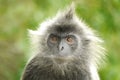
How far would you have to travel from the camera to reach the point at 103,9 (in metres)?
165

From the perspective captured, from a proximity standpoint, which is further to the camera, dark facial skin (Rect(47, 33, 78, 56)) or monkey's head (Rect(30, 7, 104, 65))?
monkey's head (Rect(30, 7, 104, 65))

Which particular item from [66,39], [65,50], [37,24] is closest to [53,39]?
[66,39]

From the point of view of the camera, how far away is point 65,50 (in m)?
164

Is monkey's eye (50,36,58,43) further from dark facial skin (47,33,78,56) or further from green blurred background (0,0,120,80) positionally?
green blurred background (0,0,120,80)

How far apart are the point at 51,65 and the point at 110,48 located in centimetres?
116

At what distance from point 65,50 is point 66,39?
285mm

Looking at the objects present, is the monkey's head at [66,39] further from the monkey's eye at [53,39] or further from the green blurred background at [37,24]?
the green blurred background at [37,24]

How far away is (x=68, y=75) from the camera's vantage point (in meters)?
165

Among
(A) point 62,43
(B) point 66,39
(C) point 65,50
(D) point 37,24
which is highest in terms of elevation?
(D) point 37,24

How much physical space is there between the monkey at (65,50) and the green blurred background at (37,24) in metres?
0.27

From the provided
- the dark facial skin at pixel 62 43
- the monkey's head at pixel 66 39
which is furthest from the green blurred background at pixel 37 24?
the dark facial skin at pixel 62 43

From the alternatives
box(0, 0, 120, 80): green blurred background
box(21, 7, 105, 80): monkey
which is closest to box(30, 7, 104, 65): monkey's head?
box(21, 7, 105, 80): monkey

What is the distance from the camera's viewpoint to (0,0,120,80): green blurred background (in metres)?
165

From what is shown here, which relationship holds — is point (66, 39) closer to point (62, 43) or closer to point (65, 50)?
point (62, 43)
